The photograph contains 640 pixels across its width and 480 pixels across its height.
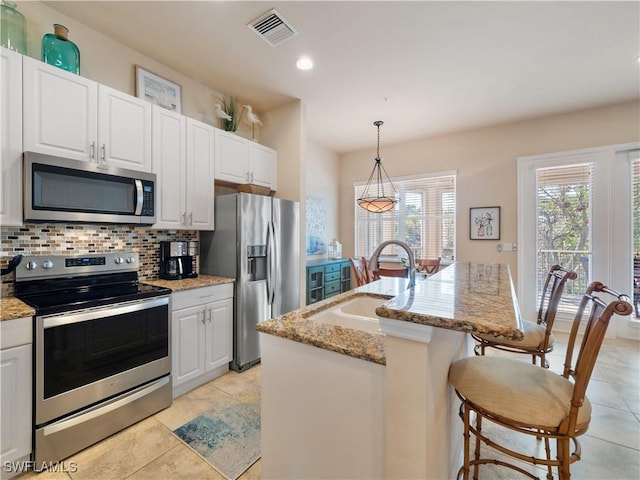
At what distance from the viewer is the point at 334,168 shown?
555 cm

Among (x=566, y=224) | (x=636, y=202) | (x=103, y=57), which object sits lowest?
(x=566, y=224)

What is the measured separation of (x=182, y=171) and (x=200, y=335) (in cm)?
146

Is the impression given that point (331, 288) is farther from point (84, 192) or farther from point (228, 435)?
point (84, 192)

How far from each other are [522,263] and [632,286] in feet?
3.69

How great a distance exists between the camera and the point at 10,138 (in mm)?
1694

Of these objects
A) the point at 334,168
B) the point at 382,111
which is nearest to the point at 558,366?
the point at 382,111

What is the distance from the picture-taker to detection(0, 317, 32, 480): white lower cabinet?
1.48m

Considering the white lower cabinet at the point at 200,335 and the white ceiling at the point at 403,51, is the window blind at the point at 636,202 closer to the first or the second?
the white ceiling at the point at 403,51

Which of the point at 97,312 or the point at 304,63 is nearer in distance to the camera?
the point at 97,312

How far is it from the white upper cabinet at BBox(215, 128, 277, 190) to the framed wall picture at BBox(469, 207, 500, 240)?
302 centimetres

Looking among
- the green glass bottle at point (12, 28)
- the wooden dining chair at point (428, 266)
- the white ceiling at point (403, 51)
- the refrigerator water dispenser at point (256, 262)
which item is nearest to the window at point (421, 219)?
the wooden dining chair at point (428, 266)

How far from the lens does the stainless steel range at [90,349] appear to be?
1622mm

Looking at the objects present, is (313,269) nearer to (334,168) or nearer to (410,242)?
(410,242)

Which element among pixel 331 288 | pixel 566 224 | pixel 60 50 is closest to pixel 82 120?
pixel 60 50
